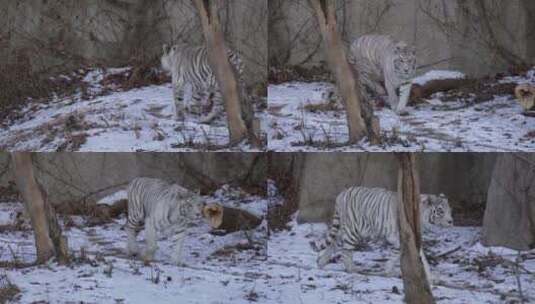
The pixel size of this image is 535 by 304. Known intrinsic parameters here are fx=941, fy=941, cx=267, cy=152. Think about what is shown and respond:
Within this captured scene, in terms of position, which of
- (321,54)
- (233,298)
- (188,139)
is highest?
(321,54)

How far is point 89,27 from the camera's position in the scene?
4484 millimetres

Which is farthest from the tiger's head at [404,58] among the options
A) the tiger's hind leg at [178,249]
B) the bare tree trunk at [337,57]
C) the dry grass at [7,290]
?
the dry grass at [7,290]

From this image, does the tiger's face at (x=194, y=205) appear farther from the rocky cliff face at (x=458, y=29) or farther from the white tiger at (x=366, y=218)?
the rocky cliff face at (x=458, y=29)

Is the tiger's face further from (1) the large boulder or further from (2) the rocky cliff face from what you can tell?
(1) the large boulder

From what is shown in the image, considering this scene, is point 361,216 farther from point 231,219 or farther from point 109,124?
point 109,124

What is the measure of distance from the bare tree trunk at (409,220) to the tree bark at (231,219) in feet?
2.28

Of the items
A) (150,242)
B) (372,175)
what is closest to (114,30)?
(150,242)

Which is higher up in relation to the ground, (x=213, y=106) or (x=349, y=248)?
(x=213, y=106)

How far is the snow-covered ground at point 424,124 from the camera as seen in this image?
422cm

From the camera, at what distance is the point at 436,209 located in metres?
4.24

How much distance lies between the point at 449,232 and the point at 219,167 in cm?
112

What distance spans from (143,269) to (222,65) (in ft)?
3.37

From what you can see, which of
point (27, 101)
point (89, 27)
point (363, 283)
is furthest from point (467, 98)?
point (27, 101)

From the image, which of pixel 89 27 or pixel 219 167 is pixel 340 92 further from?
pixel 89 27
